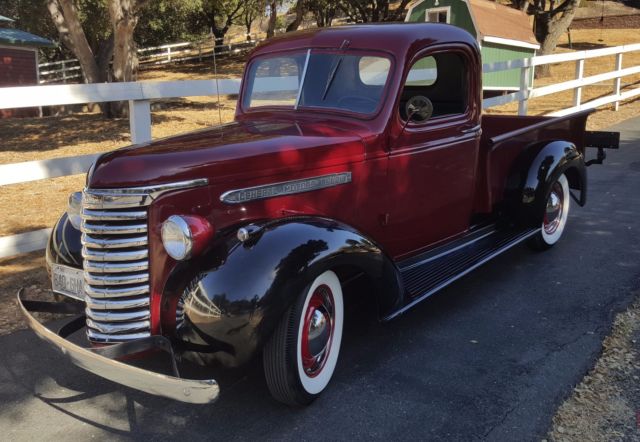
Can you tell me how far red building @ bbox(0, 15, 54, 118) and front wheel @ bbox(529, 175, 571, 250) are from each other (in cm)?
2126

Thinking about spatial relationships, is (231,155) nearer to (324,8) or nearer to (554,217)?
(554,217)

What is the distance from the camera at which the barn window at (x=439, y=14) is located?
1805 centimetres

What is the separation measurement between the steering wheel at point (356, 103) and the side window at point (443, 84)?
1.59 ft

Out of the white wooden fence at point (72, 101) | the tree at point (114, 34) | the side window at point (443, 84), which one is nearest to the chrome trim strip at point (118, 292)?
the white wooden fence at point (72, 101)

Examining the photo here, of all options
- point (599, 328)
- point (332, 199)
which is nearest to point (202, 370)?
point (332, 199)

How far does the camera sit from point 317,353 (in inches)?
122

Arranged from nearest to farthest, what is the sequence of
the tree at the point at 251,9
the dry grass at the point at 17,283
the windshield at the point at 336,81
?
the windshield at the point at 336,81
the dry grass at the point at 17,283
the tree at the point at 251,9

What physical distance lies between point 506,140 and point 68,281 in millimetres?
3331

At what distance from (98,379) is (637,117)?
1215 cm

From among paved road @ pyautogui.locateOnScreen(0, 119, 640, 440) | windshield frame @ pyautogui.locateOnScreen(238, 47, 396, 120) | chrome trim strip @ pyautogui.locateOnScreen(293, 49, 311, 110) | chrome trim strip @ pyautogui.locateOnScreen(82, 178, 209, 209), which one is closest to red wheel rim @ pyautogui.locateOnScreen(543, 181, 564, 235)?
paved road @ pyautogui.locateOnScreen(0, 119, 640, 440)

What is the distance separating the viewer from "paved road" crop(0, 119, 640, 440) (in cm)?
282

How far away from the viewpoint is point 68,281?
10.4 feet

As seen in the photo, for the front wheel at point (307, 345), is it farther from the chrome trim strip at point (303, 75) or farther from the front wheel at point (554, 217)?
the front wheel at point (554, 217)

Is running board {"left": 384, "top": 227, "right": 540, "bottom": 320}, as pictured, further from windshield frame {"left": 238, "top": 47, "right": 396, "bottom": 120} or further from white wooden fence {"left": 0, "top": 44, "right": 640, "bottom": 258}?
white wooden fence {"left": 0, "top": 44, "right": 640, "bottom": 258}
